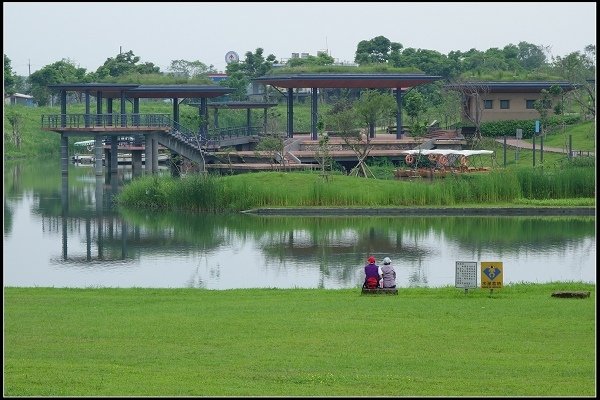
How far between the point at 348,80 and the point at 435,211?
2456cm

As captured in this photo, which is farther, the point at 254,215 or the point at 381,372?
the point at 254,215

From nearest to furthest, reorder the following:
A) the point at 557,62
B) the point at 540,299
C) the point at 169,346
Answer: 1. the point at 169,346
2. the point at 540,299
3. the point at 557,62

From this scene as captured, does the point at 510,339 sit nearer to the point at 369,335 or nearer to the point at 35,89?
the point at 369,335

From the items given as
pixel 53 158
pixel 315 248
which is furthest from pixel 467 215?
pixel 53 158

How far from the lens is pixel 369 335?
53.7 ft

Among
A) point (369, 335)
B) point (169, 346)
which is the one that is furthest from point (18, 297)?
point (369, 335)

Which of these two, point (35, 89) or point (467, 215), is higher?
point (35, 89)

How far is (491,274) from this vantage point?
2128 centimetres

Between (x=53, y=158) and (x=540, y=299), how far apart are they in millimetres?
67487

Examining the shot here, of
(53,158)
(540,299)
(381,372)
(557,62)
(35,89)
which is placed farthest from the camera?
(35,89)

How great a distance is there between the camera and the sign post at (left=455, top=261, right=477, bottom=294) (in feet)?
69.0

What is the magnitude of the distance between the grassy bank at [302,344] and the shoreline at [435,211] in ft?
65.7

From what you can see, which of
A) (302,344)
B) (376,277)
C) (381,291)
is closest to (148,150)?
(376,277)

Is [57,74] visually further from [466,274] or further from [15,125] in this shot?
[466,274]
